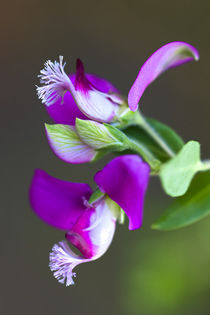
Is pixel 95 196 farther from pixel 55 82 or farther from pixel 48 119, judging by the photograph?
pixel 48 119

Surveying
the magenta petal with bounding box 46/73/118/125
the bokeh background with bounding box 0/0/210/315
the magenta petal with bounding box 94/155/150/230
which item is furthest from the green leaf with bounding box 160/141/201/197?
the bokeh background with bounding box 0/0/210/315

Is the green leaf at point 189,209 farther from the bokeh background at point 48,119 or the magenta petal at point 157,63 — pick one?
the bokeh background at point 48,119

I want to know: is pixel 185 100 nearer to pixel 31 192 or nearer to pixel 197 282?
pixel 197 282

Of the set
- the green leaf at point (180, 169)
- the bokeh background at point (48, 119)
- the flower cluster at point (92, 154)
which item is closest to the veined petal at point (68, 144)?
the flower cluster at point (92, 154)

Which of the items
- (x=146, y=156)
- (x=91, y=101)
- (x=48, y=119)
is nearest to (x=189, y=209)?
(x=146, y=156)

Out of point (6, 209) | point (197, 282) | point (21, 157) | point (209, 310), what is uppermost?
point (21, 157)

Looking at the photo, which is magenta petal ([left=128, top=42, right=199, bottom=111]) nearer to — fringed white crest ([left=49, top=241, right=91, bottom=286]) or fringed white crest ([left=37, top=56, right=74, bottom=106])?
fringed white crest ([left=37, top=56, right=74, bottom=106])

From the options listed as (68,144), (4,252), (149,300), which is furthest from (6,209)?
(68,144)

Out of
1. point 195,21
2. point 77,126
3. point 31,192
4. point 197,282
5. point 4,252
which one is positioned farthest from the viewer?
point 4,252
